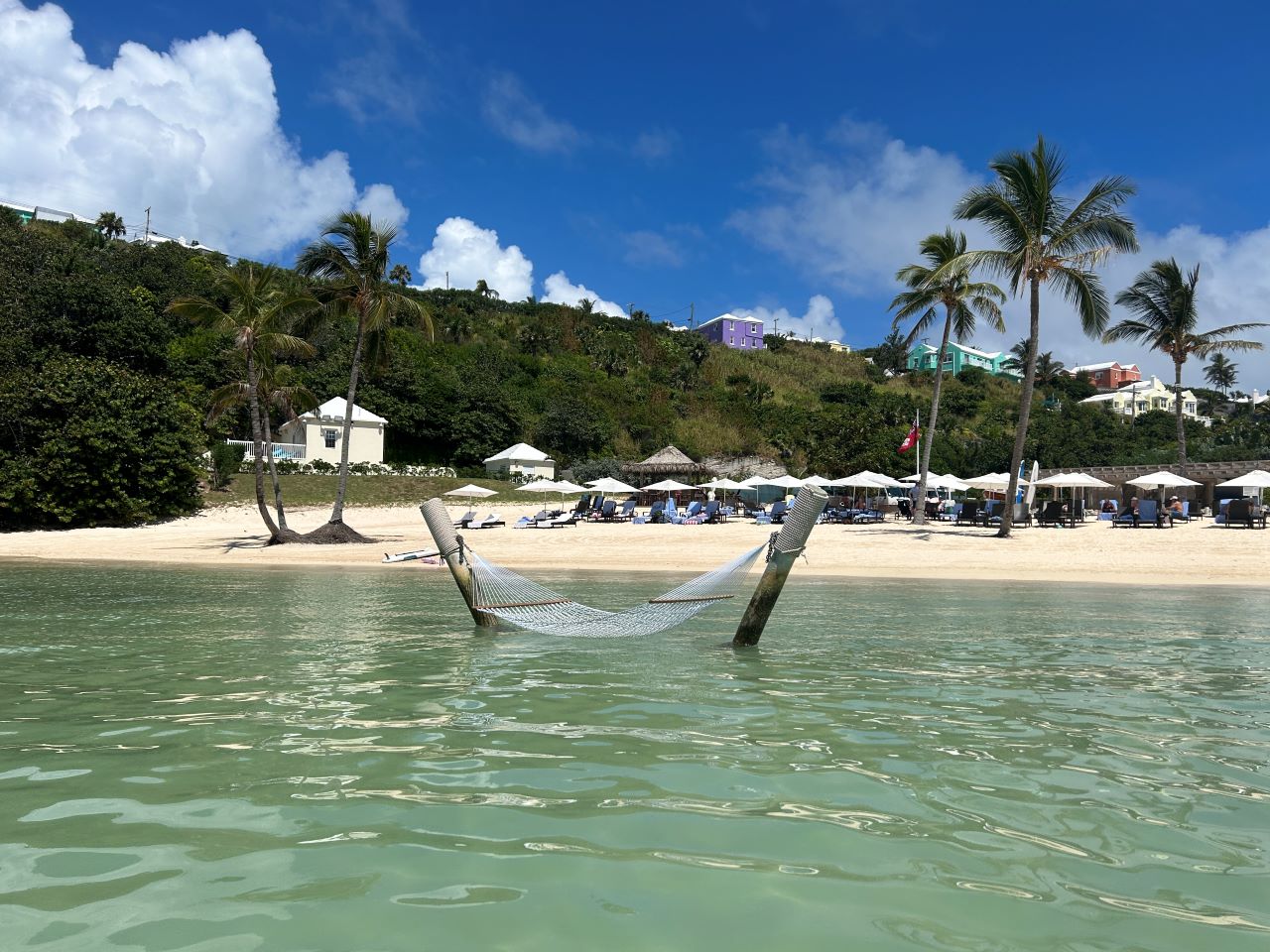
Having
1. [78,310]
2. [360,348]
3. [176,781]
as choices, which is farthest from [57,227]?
[176,781]

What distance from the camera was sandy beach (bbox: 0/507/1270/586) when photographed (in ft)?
64.3

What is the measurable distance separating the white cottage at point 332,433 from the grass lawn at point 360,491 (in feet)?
18.5

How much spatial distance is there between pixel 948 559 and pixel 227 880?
20.3 m

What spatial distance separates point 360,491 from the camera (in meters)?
38.3

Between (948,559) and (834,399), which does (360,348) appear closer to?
(948,559)

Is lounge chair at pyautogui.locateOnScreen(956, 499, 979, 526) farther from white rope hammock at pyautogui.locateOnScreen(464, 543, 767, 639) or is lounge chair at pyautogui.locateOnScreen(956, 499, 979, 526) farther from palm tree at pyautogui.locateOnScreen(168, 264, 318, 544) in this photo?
white rope hammock at pyautogui.locateOnScreen(464, 543, 767, 639)

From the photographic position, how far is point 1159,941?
290 cm

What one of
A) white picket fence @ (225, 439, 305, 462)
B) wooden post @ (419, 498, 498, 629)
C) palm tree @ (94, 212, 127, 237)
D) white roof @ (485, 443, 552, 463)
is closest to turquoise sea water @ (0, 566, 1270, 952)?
wooden post @ (419, 498, 498, 629)

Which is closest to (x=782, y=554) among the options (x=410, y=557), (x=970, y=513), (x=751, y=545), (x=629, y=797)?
(x=629, y=797)

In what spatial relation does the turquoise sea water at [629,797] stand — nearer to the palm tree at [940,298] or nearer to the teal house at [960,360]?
the palm tree at [940,298]

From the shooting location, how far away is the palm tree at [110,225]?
273ft

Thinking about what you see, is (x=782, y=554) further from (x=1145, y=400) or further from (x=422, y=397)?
(x=1145, y=400)

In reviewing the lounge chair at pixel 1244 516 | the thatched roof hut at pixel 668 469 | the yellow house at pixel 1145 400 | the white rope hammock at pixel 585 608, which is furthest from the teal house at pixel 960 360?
the white rope hammock at pixel 585 608

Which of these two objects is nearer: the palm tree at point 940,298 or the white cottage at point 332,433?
the palm tree at point 940,298
